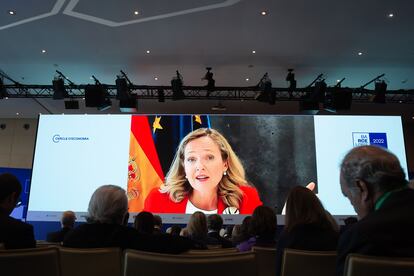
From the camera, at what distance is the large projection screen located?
7289mm

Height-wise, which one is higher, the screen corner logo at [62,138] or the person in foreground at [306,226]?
the screen corner logo at [62,138]

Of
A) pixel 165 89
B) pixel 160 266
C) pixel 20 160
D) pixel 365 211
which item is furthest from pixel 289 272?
pixel 20 160

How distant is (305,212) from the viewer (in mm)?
2012

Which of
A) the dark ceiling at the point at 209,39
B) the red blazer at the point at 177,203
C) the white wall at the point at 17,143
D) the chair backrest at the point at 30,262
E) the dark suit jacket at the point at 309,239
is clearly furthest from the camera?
the white wall at the point at 17,143

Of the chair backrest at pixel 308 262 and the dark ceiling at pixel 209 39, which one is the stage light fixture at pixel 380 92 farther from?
the chair backrest at pixel 308 262

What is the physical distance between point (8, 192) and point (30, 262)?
3.20 feet

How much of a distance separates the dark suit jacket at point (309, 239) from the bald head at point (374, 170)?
0.63 meters

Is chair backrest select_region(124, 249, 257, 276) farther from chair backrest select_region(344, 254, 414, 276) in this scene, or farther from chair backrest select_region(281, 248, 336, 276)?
chair backrest select_region(281, 248, 336, 276)

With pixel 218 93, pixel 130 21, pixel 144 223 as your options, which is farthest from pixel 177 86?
pixel 144 223

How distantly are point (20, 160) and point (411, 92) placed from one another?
13.9 metres

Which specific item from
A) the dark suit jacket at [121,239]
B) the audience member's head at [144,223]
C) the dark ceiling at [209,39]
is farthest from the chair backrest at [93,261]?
the dark ceiling at [209,39]

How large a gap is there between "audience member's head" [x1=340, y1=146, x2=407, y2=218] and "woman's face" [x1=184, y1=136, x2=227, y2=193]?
596cm

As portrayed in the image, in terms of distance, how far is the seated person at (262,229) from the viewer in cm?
267

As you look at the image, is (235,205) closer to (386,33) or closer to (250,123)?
(250,123)
